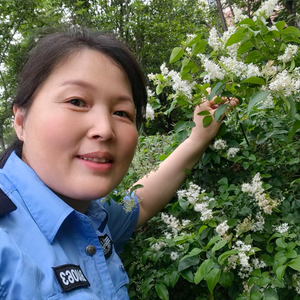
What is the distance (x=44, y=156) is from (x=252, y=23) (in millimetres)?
954

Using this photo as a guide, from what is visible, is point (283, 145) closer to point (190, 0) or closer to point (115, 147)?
point (115, 147)

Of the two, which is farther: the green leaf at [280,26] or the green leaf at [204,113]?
the green leaf at [204,113]

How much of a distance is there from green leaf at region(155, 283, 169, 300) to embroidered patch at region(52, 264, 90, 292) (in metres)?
0.36

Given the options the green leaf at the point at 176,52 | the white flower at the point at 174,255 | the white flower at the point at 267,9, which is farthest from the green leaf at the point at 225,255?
the white flower at the point at 267,9

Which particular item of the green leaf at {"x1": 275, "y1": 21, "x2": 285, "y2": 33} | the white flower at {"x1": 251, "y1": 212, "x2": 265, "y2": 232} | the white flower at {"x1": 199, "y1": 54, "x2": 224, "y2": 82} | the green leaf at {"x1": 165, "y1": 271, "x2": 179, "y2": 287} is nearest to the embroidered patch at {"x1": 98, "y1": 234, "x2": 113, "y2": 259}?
the green leaf at {"x1": 165, "y1": 271, "x2": 179, "y2": 287}

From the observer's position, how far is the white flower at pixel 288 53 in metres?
1.28

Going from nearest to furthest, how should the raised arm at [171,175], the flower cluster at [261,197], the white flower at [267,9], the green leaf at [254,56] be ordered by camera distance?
1. the flower cluster at [261,197]
2. the green leaf at [254,56]
3. the white flower at [267,9]
4. the raised arm at [171,175]

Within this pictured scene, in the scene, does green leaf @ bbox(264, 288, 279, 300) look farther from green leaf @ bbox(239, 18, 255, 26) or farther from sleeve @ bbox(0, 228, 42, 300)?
green leaf @ bbox(239, 18, 255, 26)

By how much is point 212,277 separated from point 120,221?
592 millimetres

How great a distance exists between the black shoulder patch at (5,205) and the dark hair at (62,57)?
35 centimetres

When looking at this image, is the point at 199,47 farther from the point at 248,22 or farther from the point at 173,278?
the point at 173,278

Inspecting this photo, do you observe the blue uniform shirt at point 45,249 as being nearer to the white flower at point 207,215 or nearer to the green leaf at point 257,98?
the white flower at point 207,215

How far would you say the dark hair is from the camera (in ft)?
3.90

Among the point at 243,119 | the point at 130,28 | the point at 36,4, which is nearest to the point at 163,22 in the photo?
the point at 130,28
